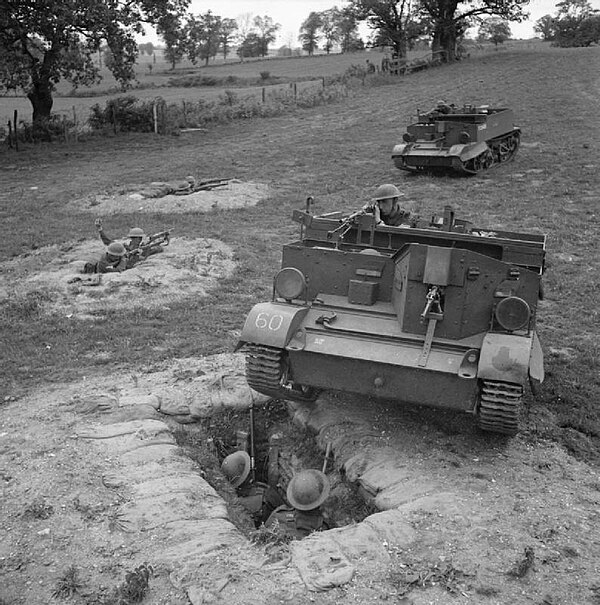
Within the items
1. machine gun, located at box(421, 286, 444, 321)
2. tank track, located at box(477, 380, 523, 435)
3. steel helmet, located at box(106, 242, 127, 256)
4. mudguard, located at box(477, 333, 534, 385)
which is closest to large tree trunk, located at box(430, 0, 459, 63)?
steel helmet, located at box(106, 242, 127, 256)

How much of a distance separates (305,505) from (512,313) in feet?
8.25

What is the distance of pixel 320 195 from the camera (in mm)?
19281

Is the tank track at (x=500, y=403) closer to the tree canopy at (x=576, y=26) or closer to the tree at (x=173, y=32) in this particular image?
the tree at (x=173, y=32)

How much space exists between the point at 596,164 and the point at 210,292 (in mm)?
12966

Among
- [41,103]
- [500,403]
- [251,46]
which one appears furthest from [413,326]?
[251,46]

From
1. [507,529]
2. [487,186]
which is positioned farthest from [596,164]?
[507,529]

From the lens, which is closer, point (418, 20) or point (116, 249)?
point (116, 249)

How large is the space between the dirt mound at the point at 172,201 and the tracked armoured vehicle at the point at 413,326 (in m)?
10.6

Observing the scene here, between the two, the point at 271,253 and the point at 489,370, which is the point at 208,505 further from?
the point at 271,253

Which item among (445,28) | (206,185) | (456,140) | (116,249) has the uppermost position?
(445,28)

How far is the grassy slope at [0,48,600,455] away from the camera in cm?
944

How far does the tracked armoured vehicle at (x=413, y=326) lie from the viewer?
6500 millimetres

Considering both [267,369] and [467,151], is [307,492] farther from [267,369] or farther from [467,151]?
[467,151]

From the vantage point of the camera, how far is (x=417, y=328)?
6.98m
